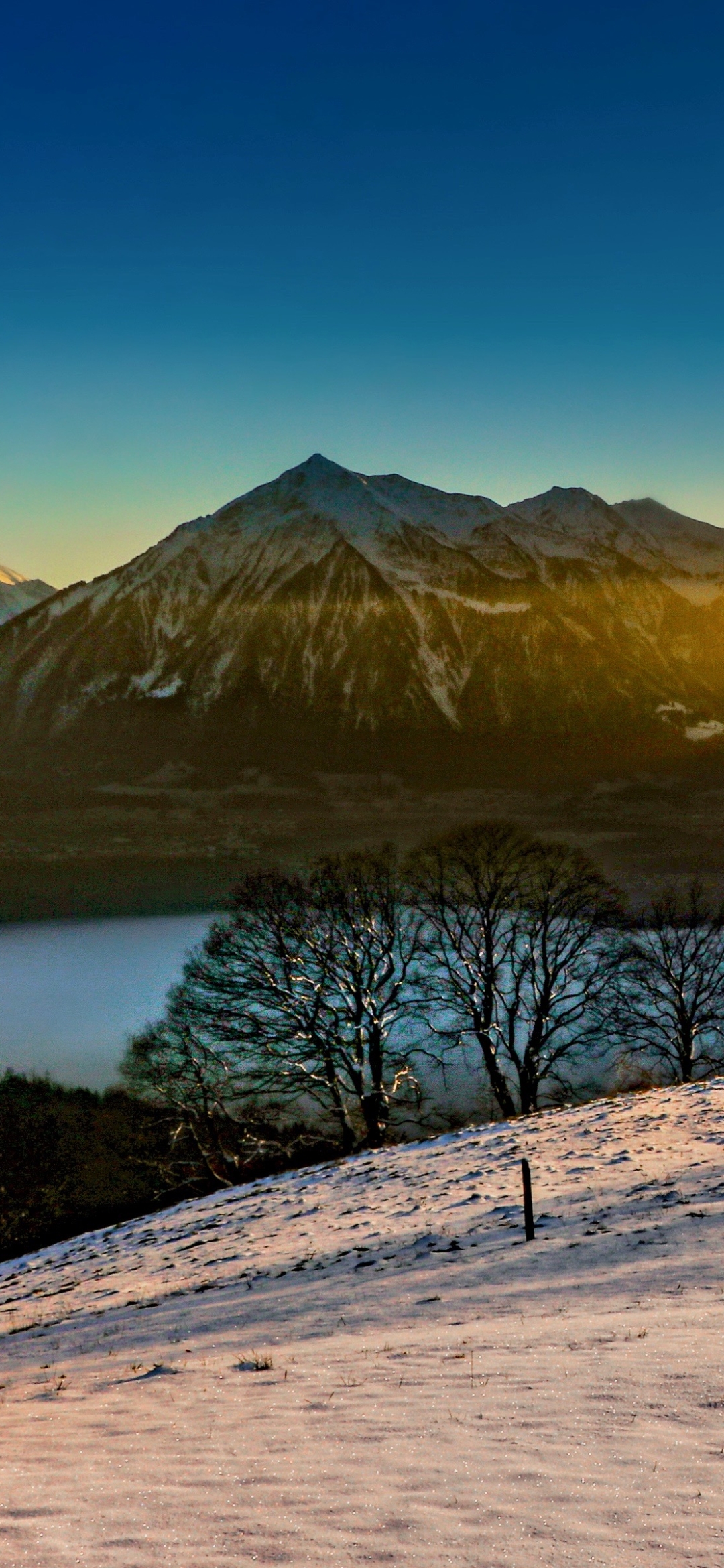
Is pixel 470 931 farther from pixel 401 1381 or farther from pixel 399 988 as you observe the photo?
pixel 401 1381

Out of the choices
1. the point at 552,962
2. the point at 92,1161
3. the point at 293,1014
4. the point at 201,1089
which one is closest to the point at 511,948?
the point at 552,962

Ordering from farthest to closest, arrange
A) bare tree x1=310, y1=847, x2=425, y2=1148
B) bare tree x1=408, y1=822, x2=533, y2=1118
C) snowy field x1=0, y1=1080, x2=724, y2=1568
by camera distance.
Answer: bare tree x1=408, y1=822, x2=533, y2=1118
bare tree x1=310, y1=847, x2=425, y2=1148
snowy field x1=0, y1=1080, x2=724, y2=1568

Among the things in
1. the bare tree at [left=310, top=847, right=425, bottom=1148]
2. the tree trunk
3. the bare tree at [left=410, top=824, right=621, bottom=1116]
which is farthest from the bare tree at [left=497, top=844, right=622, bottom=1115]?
the bare tree at [left=310, top=847, right=425, bottom=1148]

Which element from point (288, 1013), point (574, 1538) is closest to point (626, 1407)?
point (574, 1538)

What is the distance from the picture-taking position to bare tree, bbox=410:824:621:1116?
3484cm

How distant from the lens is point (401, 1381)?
8.87m

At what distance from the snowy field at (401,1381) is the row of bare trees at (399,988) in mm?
13211

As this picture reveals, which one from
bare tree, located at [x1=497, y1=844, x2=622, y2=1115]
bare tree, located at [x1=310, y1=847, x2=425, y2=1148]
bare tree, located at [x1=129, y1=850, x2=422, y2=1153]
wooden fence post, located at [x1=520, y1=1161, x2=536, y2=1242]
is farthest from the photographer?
bare tree, located at [x1=497, y1=844, x2=622, y2=1115]

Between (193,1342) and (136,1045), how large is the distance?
2436 centimetres

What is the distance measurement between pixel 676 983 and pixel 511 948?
9165 mm

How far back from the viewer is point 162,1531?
6004 millimetres

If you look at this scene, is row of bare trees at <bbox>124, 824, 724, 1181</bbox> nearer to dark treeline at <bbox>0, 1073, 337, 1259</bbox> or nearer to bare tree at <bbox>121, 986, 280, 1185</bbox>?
bare tree at <bbox>121, 986, 280, 1185</bbox>

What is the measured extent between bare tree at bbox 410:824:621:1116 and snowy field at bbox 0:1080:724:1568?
50.7ft

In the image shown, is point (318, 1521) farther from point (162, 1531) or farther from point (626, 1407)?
point (626, 1407)
